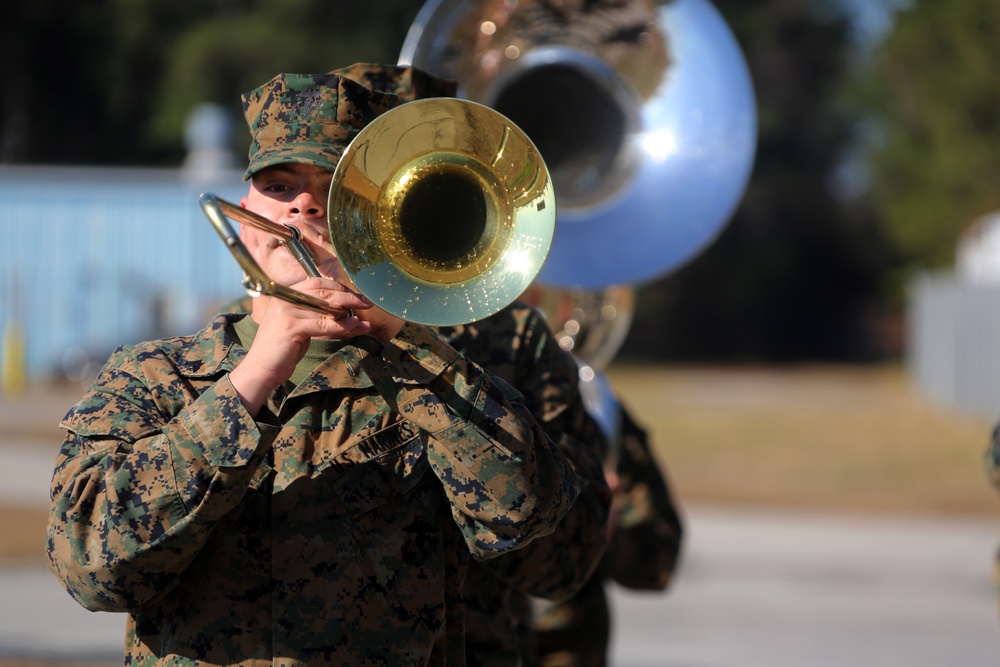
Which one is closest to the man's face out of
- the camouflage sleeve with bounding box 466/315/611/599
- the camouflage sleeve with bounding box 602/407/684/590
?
the camouflage sleeve with bounding box 466/315/611/599

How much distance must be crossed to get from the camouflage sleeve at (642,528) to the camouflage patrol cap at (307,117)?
190 cm

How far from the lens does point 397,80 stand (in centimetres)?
265

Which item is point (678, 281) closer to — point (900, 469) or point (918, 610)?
point (900, 469)

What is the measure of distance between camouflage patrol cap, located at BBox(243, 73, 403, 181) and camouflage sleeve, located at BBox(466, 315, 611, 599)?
0.59m

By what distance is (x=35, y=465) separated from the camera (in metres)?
11.9

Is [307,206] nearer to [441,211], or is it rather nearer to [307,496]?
[441,211]

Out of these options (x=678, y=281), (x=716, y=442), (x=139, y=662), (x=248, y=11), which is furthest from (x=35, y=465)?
(x=678, y=281)

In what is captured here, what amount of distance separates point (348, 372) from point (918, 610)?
586cm

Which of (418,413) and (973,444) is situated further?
(973,444)

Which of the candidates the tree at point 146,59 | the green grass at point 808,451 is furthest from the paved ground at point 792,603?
the tree at point 146,59

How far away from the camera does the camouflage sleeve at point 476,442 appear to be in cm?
207

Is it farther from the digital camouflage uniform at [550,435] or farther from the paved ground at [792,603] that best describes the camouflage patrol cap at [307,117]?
the paved ground at [792,603]

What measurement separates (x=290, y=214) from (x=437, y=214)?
213 millimetres

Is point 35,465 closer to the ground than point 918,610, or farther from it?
closer to the ground
